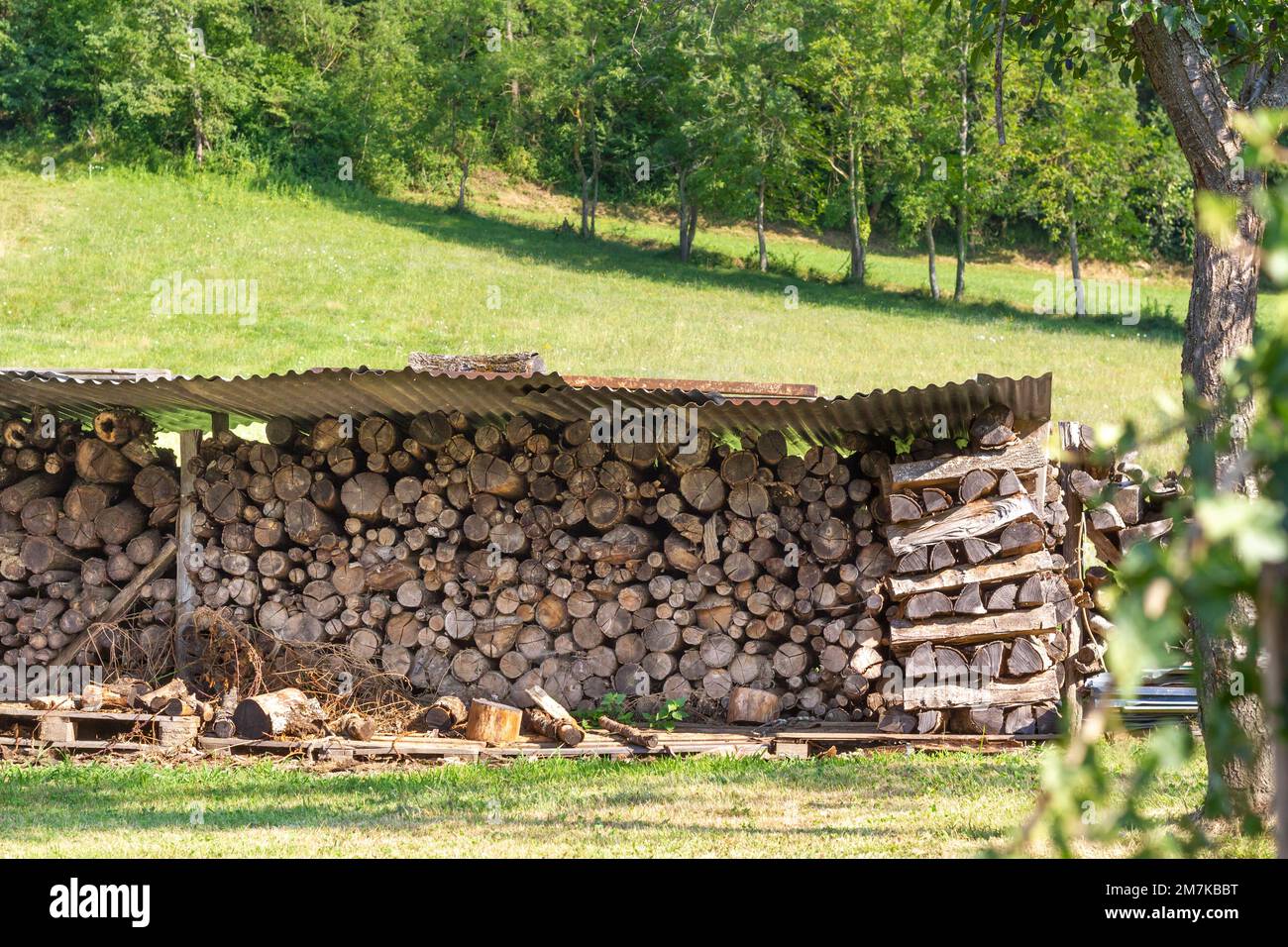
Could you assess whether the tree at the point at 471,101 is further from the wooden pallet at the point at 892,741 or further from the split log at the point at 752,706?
the wooden pallet at the point at 892,741

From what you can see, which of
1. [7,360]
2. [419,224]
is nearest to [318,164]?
[419,224]

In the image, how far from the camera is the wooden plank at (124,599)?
9641 mm

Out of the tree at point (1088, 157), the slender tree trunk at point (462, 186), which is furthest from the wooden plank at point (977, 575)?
the slender tree trunk at point (462, 186)

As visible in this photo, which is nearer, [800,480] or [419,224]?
[800,480]

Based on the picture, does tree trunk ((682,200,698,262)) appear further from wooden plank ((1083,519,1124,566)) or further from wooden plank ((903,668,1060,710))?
wooden plank ((903,668,1060,710))

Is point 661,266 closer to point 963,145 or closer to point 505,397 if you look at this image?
point 963,145

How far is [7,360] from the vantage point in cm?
2039

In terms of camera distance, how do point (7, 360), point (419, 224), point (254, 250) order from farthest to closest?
point (419, 224)
point (254, 250)
point (7, 360)

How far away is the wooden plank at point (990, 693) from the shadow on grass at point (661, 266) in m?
22.9

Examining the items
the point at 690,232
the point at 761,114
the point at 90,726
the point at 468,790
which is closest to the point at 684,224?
the point at 690,232

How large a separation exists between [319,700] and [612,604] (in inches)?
88.2

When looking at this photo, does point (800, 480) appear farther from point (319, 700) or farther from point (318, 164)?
point (318, 164)

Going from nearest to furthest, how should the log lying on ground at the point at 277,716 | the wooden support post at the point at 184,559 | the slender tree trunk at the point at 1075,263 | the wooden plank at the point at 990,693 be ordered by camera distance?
the wooden plank at the point at 990,693 → the log lying on ground at the point at 277,716 → the wooden support post at the point at 184,559 → the slender tree trunk at the point at 1075,263

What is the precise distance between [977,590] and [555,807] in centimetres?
327
